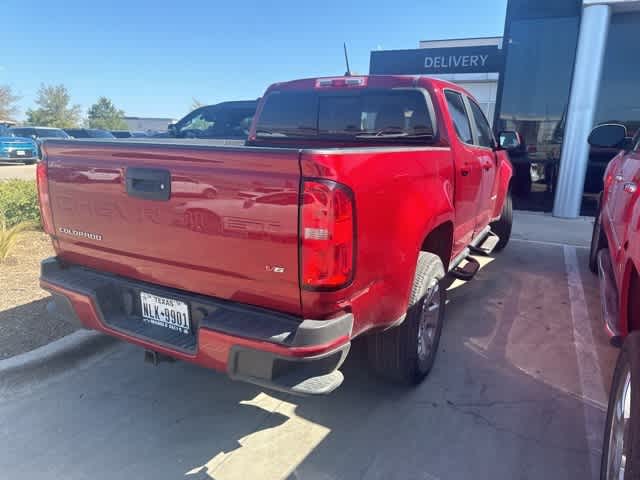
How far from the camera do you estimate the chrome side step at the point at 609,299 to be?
2.48m

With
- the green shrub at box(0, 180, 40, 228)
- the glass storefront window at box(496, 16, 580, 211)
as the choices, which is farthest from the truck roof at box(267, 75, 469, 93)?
the glass storefront window at box(496, 16, 580, 211)

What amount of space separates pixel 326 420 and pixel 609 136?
326 cm

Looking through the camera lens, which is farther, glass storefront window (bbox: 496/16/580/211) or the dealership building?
glass storefront window (bbox: 496/16/580/211)

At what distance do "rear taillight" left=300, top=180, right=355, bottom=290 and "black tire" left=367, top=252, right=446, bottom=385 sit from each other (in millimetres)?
890

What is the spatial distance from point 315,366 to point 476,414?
4.49 ft

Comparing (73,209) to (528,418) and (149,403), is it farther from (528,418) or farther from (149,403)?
(528,418)

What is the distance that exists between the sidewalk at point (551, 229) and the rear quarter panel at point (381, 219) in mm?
5587

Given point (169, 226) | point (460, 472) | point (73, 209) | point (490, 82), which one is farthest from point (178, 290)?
point (490, 82)

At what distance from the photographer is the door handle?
222cm

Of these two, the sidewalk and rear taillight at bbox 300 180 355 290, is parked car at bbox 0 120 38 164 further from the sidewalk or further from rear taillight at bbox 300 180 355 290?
rear taillight at bbox 300 180 355 290

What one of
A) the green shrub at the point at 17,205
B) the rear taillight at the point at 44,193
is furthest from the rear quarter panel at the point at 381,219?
the green shrub at the point at 17,205

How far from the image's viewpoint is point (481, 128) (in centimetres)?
464

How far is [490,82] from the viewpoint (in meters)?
16.8

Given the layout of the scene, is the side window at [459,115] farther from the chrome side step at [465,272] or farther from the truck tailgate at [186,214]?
the truck tailgate at [186,214]
